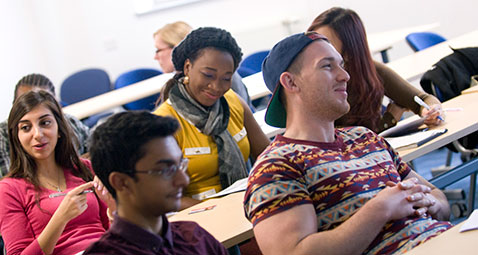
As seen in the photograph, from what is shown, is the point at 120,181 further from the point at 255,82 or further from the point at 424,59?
the point at 424,59

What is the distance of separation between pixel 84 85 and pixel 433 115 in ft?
15.9

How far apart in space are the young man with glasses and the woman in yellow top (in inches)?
55.6

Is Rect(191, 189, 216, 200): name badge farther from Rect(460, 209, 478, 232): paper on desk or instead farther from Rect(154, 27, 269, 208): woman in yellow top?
Rect(460, 209, 478, 232): paper on desk

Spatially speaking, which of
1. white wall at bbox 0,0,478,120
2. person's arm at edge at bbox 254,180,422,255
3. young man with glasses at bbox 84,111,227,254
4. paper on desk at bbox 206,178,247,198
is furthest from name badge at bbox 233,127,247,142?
white wall at bbox 0,0,478,120

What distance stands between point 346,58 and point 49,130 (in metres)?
1.39

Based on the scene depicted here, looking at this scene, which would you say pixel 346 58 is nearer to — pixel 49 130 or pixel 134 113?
pixel 49 130

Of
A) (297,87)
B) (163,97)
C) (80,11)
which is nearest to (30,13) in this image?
(80,11)

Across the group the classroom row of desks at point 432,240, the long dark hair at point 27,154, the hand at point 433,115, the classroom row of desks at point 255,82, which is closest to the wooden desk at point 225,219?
the classroom row of desks at point 432,240

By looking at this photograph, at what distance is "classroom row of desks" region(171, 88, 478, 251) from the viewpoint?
173 cm

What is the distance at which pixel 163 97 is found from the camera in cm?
323

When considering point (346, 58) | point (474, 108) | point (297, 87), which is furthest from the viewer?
point (474, 108)

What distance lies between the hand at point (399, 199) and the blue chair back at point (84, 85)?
5.58 metres

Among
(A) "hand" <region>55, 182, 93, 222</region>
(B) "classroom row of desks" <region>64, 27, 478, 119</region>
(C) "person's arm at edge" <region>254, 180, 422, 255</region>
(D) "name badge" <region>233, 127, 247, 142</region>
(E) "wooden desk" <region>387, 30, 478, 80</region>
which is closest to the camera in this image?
(C) "person's arm at edge" <region>254, 180, 422, 255</region>

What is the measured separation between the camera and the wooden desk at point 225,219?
221cm
